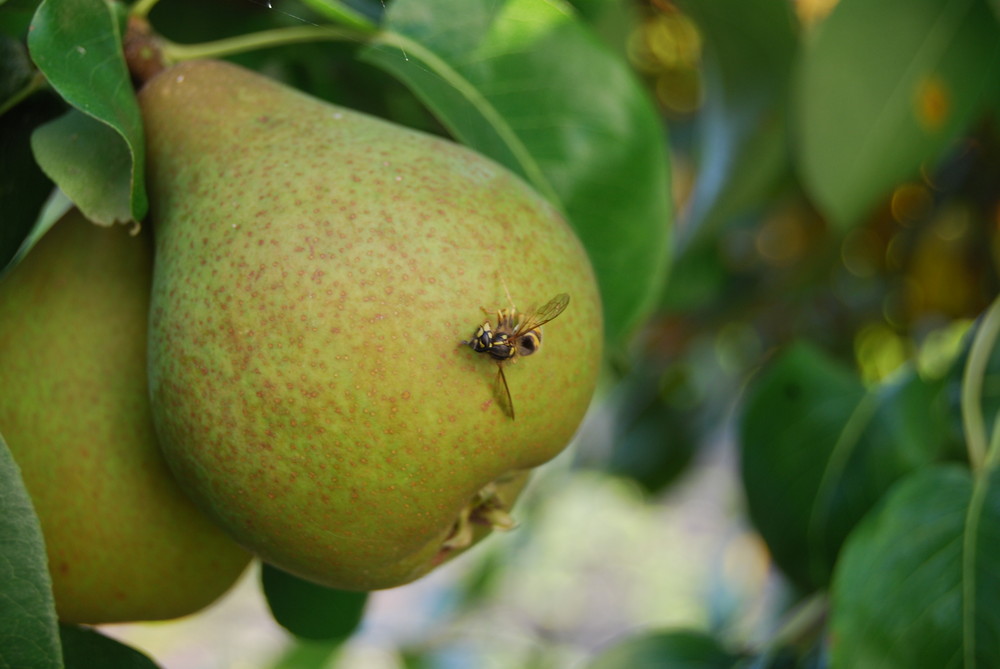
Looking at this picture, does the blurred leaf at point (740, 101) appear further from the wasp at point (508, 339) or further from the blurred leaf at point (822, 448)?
the wasp at point (508, 339)

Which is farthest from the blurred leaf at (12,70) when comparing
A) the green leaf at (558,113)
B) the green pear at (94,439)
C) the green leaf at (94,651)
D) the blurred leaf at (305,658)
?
the blurred leaf at (305,658)

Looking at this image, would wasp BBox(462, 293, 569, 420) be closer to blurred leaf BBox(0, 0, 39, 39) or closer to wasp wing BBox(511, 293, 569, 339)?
wasp wing BBox(511, 293, 569, 339)

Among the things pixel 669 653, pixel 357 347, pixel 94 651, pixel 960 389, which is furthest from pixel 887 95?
pixel 94 651

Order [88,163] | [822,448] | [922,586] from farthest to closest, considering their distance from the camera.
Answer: [822,448], [922,586], [88,163]

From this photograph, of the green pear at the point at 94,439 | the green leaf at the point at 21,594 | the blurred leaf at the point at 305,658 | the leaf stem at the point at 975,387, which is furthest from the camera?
the blurred leaf at the point at 305,658

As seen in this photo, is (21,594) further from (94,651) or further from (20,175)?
(20,175)

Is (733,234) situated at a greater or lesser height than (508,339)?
lesser
